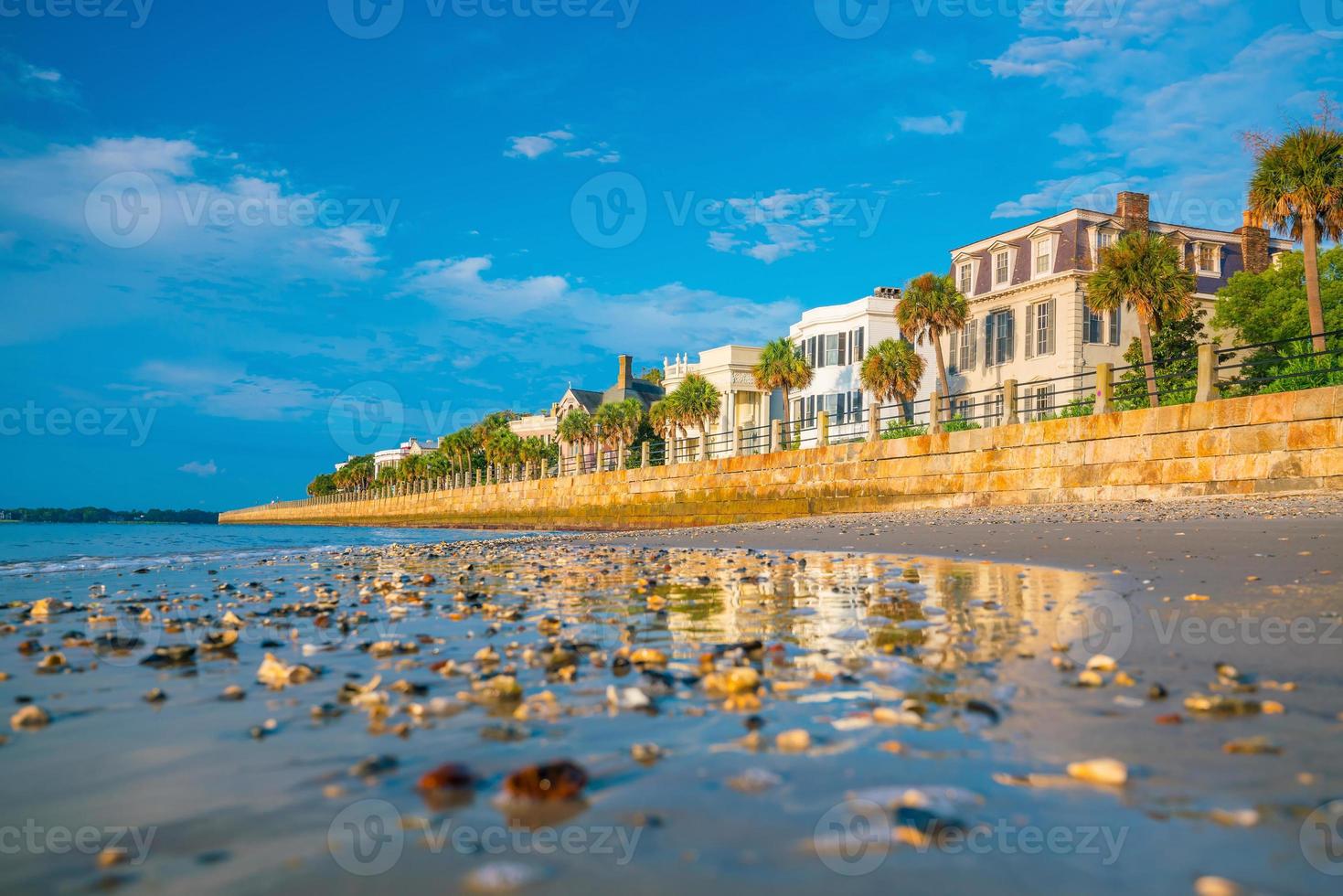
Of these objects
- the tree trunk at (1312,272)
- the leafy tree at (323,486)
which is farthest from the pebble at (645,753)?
the leafy tree at (323,486)

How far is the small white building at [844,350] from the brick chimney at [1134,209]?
11.6 m

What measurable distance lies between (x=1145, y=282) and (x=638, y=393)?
5727cm

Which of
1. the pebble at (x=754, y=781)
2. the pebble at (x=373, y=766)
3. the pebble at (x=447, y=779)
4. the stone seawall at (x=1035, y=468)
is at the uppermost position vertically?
the stone seawall at (x=1035, y=468)

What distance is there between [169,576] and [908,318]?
38175 mm

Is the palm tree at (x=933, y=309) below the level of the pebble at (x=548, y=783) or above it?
above

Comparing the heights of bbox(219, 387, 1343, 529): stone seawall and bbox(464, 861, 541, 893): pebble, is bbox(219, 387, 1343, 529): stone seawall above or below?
above

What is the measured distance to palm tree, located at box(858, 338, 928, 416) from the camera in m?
44.7

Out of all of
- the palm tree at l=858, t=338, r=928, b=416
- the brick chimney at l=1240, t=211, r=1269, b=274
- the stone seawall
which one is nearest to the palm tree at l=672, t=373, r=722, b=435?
the palm tree at l=858, t=338, r=928, b=416

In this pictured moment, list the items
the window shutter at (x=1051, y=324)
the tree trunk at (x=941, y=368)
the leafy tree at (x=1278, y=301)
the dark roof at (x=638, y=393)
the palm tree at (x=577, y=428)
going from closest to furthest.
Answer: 1. the leafy tree at (x=1278, y=301)
2. the window shutter at (x=1051, y=324)
3. the tree trunk at (x=941, y=368)
4. the palm tree at (x=577, y=428)
5. the dark roof at (x=638, y=393)

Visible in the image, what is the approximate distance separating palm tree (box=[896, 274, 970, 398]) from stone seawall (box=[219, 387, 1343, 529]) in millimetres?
17049

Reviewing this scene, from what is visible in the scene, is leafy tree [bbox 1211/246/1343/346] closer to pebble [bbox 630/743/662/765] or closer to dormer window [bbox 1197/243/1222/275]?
dormer window [bbox 1197/243/1222/275]

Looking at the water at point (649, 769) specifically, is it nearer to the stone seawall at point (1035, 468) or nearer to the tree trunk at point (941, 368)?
the stone seawall at point (1035, 468)

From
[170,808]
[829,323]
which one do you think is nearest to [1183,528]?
[170,808]

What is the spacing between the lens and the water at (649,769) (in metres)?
1.81
